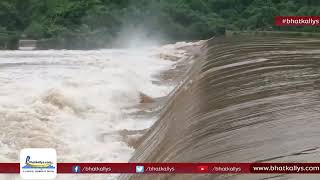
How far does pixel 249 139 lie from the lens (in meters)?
4.26

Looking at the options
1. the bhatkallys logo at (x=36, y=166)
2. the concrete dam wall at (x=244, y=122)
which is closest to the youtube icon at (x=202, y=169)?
the concrete dam wall at (x=244, y=122)

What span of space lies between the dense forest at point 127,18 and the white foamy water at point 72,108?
41.4ft

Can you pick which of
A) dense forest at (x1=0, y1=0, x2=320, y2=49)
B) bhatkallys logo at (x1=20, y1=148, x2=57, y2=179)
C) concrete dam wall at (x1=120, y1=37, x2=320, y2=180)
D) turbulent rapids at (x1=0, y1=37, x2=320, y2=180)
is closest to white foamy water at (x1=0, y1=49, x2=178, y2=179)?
turbulent rapids at (x1=0, y1=37, x2=320, y2=180)

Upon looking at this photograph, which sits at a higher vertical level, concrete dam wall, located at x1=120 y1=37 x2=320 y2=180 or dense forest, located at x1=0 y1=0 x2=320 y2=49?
dense forest, located at x1=0 y1=0 x2=320 y2=49

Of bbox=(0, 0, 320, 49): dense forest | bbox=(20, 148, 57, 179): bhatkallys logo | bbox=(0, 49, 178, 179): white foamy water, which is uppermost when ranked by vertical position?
bbox=(0, 0, 320, 49): dense forest

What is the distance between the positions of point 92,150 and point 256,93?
1891 millimetres

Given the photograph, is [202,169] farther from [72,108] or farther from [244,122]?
[72,108]

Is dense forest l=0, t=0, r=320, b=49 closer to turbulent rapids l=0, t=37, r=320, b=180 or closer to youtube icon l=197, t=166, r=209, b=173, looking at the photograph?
turbulent rapids l=0, t=37, r=320, b=180

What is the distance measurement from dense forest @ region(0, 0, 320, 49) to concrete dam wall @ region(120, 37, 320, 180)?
756 inches

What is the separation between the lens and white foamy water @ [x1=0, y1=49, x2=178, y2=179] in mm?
6348

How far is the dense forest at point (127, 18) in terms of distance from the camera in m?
27.1

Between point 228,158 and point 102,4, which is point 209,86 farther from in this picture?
point 102,4

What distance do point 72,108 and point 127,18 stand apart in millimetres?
22770

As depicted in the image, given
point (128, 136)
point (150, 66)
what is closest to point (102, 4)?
point (150, 66)
